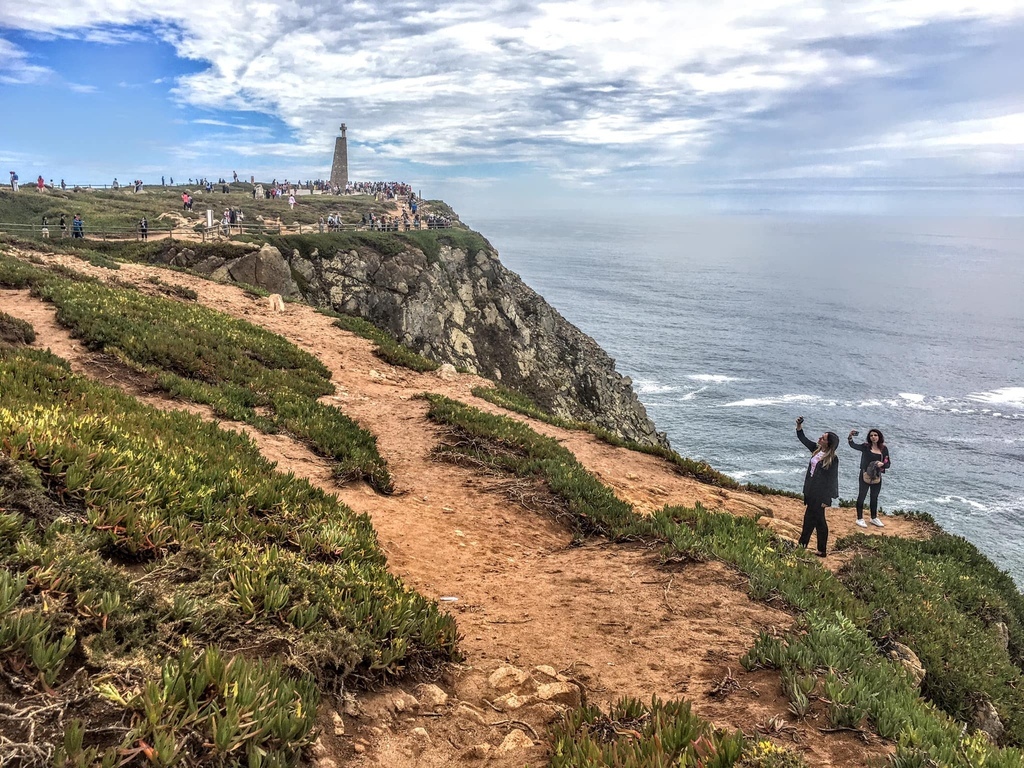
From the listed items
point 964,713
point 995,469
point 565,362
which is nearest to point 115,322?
point 964,713

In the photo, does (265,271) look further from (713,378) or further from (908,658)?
(713,378)

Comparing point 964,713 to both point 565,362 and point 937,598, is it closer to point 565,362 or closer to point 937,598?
point 937,598

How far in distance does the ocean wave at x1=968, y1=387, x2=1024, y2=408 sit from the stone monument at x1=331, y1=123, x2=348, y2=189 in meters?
94.2

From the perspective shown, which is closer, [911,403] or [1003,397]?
[911,403]

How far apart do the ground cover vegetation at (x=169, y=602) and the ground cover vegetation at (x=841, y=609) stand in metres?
1.93

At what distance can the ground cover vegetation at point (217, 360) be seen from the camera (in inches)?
457

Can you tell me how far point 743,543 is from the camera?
877cm

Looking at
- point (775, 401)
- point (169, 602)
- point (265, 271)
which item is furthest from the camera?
point (775, 401)

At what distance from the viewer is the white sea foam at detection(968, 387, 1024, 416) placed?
68.6 m

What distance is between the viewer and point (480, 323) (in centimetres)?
5325

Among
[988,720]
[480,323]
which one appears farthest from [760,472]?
[988,720]

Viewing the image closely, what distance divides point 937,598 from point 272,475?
11.2m

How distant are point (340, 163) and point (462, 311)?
60215mm

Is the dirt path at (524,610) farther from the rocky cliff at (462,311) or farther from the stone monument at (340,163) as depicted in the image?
the stone monument at (340,163)
